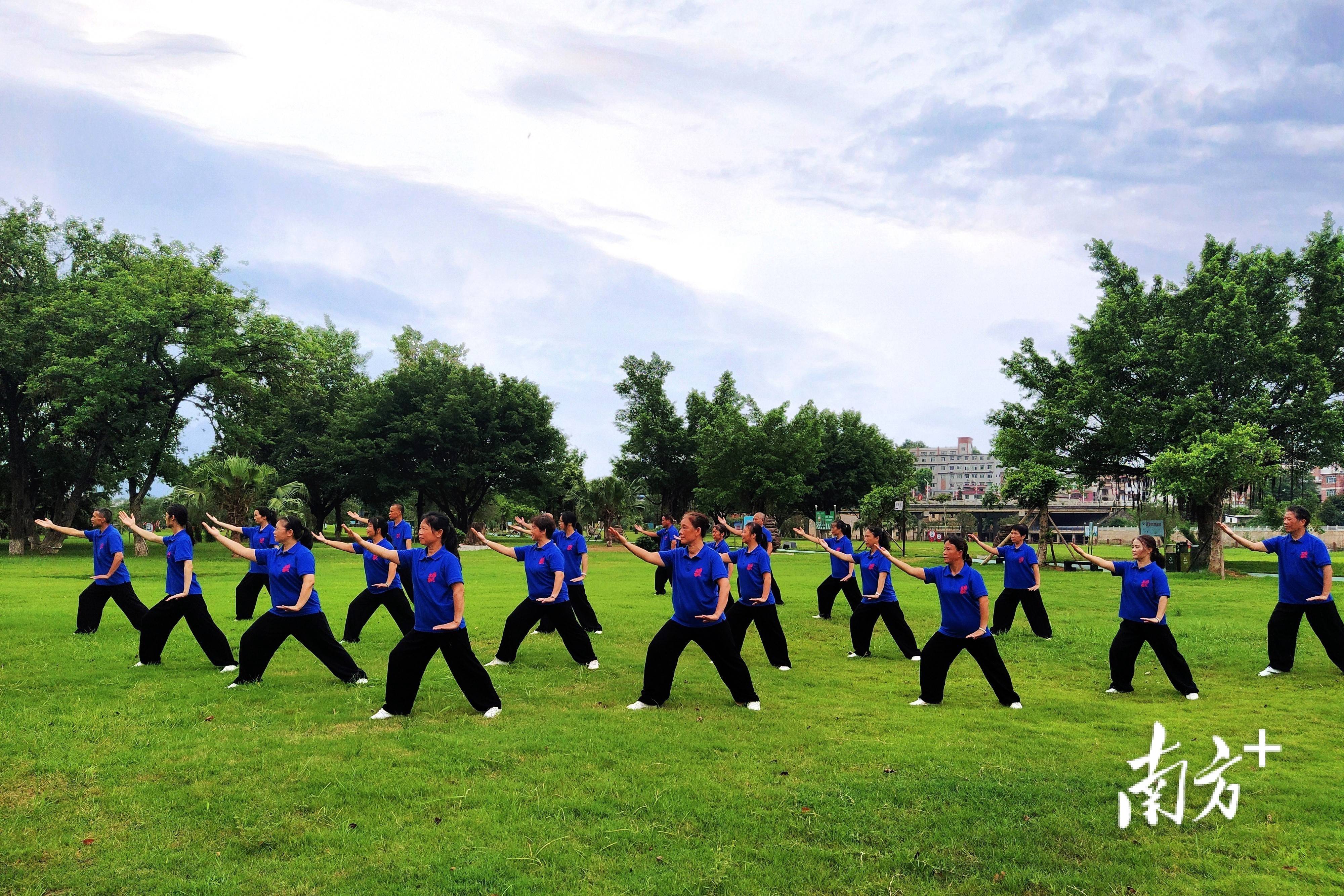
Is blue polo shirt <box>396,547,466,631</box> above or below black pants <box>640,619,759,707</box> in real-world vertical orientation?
above

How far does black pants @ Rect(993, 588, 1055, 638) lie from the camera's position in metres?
13.6

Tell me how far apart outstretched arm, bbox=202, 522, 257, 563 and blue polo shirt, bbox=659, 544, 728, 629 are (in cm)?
421

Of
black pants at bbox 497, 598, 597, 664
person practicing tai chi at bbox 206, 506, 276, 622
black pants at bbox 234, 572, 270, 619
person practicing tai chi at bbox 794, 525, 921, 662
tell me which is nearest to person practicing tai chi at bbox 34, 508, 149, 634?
person practicing tai chi at bbox 206, 506, 276, 622

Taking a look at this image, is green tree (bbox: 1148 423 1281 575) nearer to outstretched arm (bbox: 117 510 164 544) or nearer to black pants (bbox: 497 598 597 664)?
black pants (bbox: 497 598 597 664)

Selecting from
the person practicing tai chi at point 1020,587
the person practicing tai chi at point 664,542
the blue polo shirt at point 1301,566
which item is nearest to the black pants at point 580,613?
the person practicing tai chi at point 664,542

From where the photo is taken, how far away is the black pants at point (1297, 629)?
412 inches

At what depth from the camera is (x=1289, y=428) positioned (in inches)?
1391

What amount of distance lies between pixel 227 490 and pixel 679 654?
3583 cm

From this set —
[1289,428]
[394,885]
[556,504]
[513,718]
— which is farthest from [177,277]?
[1289,428]

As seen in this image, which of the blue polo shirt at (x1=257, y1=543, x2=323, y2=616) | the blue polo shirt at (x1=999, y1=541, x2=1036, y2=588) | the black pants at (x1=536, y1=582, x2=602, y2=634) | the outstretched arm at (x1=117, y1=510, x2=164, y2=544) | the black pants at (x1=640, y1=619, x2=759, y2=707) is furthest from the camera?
the blue polo shirt at (x1=999, y1=541, x2=1036, y2=588)

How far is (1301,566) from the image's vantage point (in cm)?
1042

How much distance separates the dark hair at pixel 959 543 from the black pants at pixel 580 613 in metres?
5.81

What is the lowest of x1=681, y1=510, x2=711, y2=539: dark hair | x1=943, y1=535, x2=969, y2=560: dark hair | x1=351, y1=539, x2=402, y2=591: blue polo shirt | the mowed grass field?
the mowed grass field

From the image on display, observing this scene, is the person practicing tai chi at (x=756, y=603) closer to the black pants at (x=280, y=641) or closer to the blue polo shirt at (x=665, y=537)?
the black pants at (x=280, y=641)
